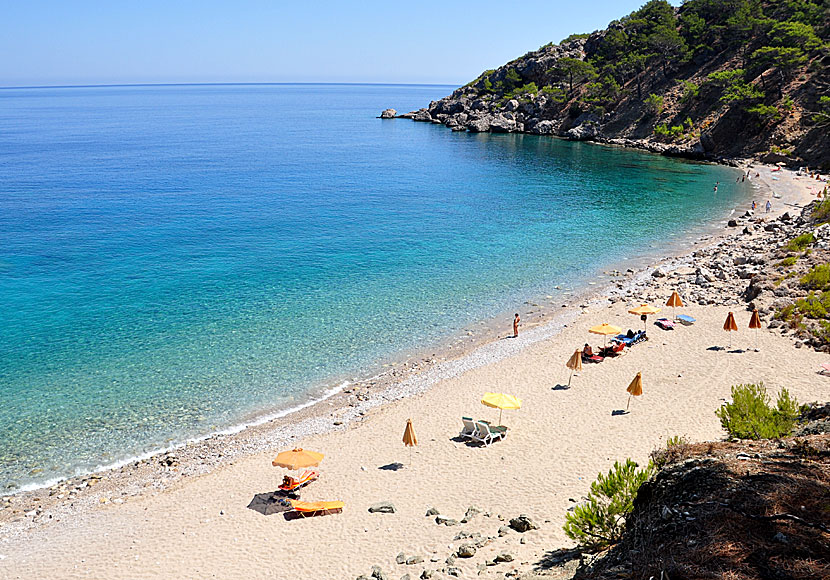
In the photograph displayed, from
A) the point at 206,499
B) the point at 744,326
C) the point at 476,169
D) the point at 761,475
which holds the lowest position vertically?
the point at 206,499

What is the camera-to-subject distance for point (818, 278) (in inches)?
1102

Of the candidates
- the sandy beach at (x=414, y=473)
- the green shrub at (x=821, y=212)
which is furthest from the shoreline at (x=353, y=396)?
the green shrub at (x=821, y=212)

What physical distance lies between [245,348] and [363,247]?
19.1 m

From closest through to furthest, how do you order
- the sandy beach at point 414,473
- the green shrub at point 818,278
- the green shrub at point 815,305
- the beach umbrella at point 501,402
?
the sandy beach at point 414,473, the beach umbrella at point 501,402, the green shrub at point 815,305, the green shrub at point 818,278

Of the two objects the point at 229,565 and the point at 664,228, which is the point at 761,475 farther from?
the point at 664,228

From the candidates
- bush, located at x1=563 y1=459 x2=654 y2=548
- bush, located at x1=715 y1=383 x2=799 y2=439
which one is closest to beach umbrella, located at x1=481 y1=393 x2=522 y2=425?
bush, located at x1=715 y1=383 x2=799 y2=439

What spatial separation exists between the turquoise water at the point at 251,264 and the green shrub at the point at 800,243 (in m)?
10.5

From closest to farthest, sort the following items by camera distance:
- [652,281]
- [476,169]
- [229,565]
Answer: [229,565] < [652,281] < [476,169]

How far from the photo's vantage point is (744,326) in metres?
27.2

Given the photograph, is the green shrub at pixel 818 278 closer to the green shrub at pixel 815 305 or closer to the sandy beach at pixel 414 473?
the green shrub at pixel 815 305

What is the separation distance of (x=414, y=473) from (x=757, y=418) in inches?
383

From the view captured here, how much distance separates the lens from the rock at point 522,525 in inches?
554

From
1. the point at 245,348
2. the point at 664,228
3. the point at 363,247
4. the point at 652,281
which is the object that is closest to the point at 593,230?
the point at 664,228

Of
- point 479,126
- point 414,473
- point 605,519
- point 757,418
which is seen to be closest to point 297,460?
point 414,473
